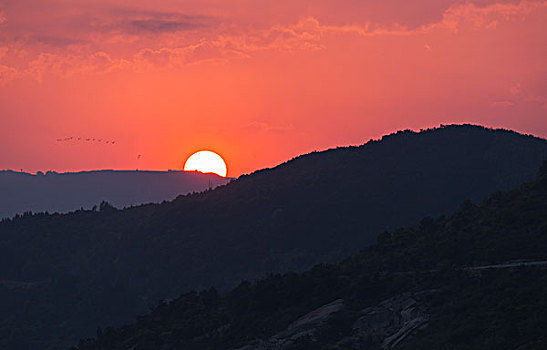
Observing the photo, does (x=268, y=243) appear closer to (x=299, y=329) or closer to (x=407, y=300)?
(x=299, y=329)

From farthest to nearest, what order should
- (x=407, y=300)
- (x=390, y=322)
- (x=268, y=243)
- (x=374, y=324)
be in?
(x=268, y=243), (x=407, y=300), (x=374, y=324), (x=390, y=322)

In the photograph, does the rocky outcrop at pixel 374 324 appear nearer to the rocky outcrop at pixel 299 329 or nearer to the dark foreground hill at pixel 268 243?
the rocky outcrop at pixel 299 329

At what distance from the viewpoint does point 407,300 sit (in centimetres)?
6044

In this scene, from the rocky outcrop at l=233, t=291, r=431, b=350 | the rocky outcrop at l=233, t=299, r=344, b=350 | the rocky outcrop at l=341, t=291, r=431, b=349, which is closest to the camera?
the rocky outcrop at l=341, t=291, r=431, b=349

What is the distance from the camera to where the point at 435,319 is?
180ft

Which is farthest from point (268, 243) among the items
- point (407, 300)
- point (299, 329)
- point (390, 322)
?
point (390, 322)

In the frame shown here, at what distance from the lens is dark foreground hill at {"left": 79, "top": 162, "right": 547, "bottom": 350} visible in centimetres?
5312

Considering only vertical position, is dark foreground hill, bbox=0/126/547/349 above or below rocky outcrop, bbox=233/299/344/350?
above

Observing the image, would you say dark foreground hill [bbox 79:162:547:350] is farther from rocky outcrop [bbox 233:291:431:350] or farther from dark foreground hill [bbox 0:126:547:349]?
dark foreground hill [bbox 0:126:547:349]

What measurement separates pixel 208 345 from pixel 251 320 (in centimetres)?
371

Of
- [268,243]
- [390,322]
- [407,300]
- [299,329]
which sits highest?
[268,243]

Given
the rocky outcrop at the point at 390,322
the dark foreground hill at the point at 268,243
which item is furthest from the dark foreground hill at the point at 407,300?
the dark foreground hill at the point at 268,243

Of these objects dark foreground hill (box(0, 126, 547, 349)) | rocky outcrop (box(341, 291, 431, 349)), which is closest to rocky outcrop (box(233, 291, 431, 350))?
rocky outcrop (box(341, 291, 431, 349))

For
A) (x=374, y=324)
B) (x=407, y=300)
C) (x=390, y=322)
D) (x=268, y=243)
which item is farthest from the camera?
(x=268, y=243)
